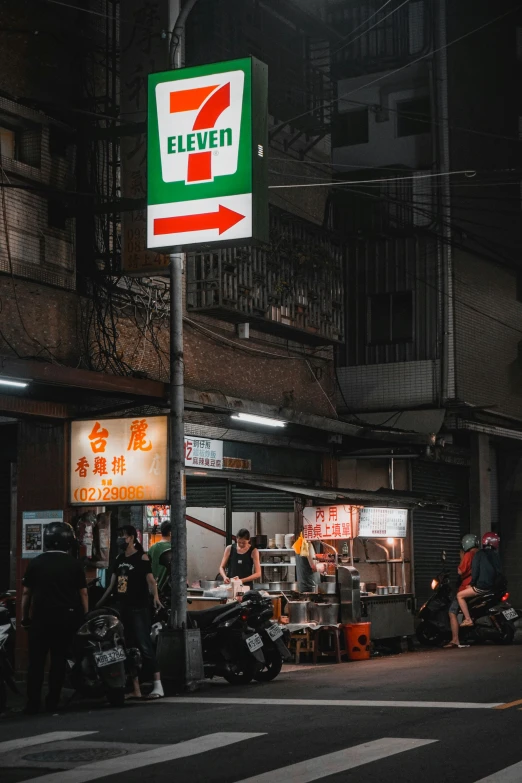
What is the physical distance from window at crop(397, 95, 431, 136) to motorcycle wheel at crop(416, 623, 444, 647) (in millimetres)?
12208

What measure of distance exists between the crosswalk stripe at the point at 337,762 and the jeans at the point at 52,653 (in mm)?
4687

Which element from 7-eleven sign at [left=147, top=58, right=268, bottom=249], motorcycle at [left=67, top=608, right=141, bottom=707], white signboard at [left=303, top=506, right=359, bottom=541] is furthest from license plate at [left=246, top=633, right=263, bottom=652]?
white signboard at [left=303, top=506, right=359, bottom=541]

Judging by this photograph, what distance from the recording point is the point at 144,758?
9383 mm

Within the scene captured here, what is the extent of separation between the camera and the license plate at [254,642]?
15047 millimetres

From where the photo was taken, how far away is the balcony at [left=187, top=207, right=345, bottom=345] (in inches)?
792

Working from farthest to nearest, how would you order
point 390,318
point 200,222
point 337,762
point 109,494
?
point 390,318, point 109,494, point 200,222, point 337,762

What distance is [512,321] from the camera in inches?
1172

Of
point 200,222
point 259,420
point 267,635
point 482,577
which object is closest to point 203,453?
point 259,420

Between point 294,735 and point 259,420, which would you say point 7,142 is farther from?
point 294,735

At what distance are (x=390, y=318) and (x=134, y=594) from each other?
15105 millimetres

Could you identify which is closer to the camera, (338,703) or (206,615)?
(338,703)

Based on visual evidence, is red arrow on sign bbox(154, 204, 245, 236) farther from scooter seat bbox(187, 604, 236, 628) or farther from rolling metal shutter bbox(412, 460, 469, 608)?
rolling metal shutter bbox(412, 460, 469, 608)

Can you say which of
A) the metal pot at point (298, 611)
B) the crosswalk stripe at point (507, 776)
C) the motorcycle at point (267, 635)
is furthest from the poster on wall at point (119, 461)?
the crosswalk stripe at point (507, 776)

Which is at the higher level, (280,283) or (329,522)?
(280,283)
